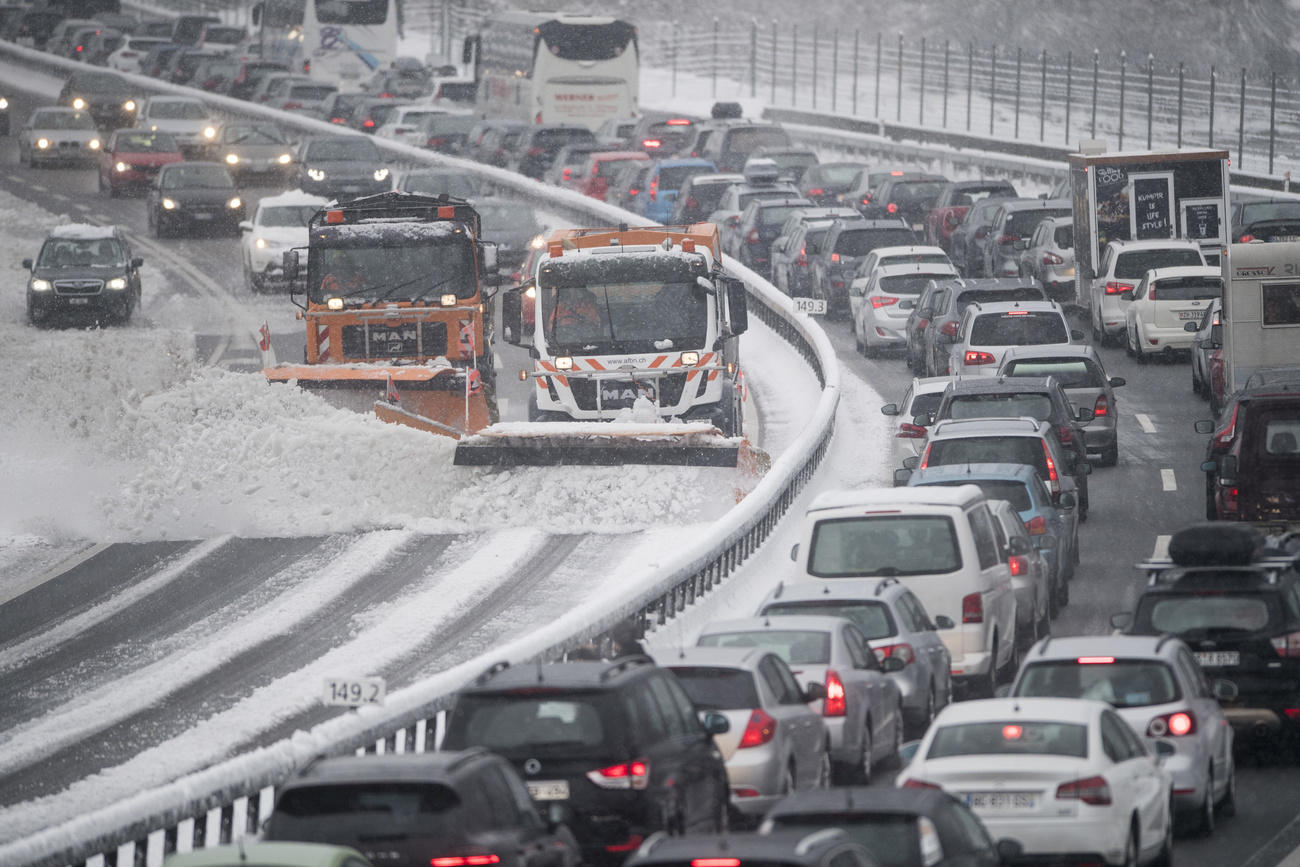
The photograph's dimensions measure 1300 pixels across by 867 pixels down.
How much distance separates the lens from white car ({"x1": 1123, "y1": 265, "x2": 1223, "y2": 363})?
33000 millimetres

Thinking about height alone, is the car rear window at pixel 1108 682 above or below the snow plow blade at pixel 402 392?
above

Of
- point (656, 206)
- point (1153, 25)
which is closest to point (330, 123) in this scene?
point (656, 206)

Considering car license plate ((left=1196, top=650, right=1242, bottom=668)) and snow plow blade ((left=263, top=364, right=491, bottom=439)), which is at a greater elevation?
car license plate ((left=1196, top=650, right=1242, bottom=668))

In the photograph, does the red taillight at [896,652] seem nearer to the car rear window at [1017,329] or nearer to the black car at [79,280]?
the car rear window at [1017,329]

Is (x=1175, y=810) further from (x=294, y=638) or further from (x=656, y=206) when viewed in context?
(x=656, y=206)

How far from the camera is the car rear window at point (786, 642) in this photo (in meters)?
14.5

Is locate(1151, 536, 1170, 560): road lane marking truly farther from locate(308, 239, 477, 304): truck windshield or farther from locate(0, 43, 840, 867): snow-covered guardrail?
locate(308, 239, 477, 304): truck windshield

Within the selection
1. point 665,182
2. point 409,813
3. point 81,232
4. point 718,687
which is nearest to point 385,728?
point 718,687

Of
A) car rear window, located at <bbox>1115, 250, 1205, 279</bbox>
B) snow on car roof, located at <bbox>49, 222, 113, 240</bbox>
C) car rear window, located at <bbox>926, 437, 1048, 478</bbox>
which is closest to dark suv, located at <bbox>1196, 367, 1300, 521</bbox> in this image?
car rear window, located at <bbox>926, 437, 1048, 478</bbox>

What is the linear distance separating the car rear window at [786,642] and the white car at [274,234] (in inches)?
1100

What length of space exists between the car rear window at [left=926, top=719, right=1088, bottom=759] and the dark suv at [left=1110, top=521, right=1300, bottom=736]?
3580 mm

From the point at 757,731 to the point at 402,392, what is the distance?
14.2 m

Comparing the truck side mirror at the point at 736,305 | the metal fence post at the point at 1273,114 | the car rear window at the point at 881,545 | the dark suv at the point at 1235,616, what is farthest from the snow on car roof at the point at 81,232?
the dark suv at the point at 1235,616

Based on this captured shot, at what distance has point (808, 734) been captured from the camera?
1350cm
